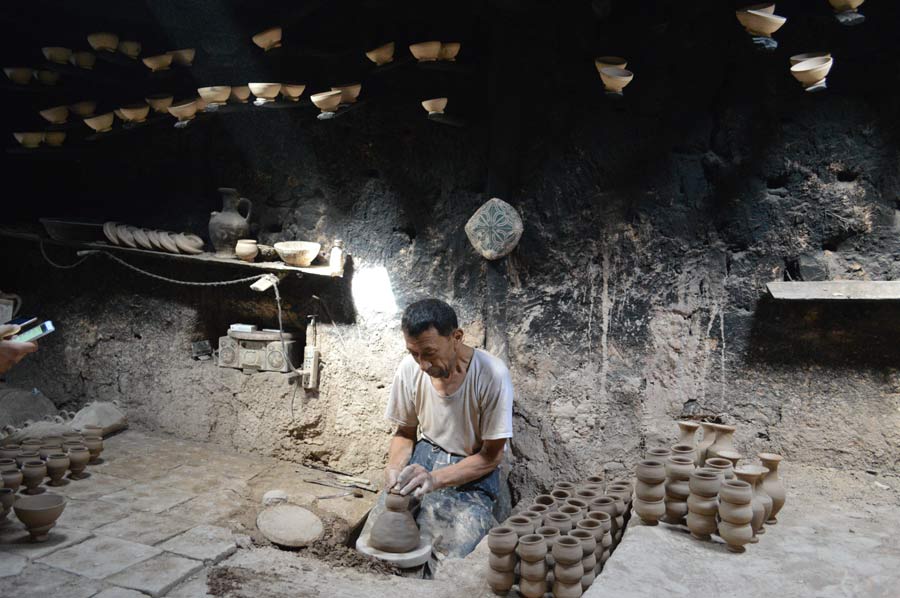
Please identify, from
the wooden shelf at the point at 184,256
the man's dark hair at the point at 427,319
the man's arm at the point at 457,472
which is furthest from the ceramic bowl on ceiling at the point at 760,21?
the wooden shelf at the point at 184,256

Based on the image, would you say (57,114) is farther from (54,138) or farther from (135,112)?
(135,112)

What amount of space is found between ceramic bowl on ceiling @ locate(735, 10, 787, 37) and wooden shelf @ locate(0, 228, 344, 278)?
117 inches

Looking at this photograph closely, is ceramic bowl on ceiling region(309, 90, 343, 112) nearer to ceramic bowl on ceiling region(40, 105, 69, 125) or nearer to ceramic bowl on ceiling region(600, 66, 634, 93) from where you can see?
ceramic bowl on ceiling region(600, 66, 634, 93)

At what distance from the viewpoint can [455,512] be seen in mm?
3637

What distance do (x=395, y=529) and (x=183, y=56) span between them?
3.94 meters

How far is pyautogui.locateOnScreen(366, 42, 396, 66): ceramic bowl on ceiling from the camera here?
446 centimetres

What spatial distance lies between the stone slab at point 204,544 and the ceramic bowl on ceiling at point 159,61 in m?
3.49

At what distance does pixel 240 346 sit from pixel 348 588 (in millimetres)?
2762

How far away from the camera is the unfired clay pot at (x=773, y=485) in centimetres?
312

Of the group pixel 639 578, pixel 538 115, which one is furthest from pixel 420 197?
pixel 639 578

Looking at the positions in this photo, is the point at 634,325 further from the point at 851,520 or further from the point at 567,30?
the point at 567,30

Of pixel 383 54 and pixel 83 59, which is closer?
pixel 383 54

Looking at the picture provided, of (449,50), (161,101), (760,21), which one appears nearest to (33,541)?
(161,101)

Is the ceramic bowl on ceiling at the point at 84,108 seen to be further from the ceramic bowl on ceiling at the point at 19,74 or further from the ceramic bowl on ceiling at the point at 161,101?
the ceramic bowl on ceiling at the point at 161,101
